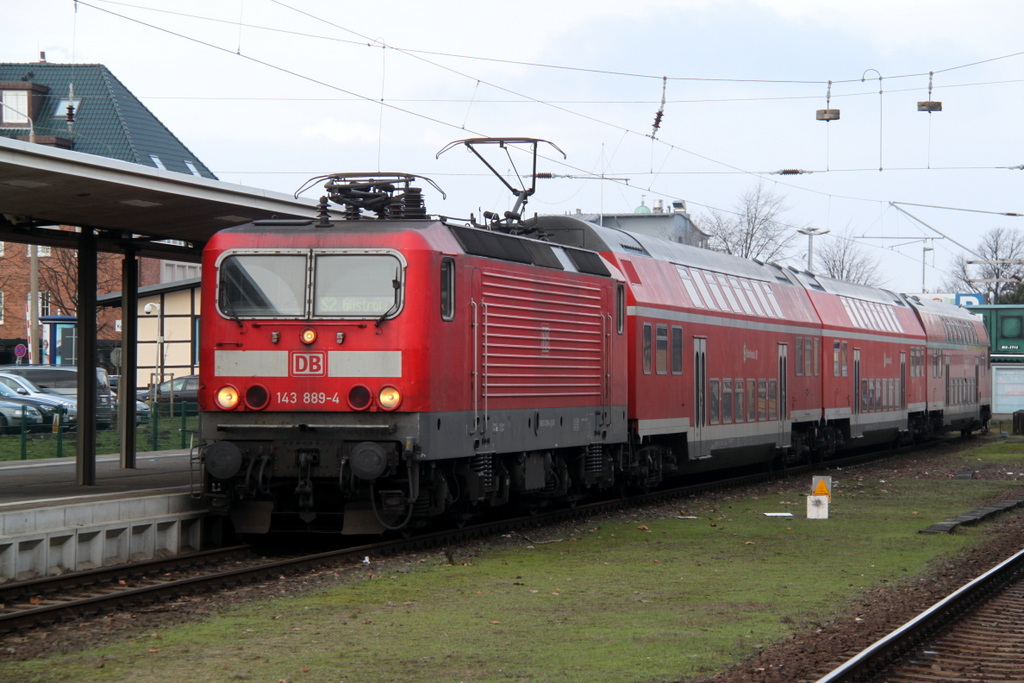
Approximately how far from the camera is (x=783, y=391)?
24.9 meters

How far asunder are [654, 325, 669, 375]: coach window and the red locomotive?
4 centimetres

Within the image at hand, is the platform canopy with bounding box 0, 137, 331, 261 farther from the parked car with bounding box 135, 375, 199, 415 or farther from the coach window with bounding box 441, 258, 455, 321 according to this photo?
the parked car with bounding box 135, 375, 199, 415

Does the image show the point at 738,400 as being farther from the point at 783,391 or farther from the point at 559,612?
the point at 559,612

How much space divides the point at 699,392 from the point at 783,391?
4610 millimetres


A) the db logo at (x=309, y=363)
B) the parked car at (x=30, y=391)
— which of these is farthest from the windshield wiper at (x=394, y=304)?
the parked car at (x=30, y=391)

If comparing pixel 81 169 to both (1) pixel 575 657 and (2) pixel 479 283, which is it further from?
(1) pixel 575 657

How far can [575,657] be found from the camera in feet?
28.1

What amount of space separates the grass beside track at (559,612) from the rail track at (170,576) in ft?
2.05

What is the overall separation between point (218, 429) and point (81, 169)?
296cm

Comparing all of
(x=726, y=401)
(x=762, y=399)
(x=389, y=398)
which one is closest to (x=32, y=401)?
(x=726, y=401)

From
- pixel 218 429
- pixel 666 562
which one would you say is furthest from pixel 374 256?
pixel 666 562

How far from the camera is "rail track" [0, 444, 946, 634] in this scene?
10.1m

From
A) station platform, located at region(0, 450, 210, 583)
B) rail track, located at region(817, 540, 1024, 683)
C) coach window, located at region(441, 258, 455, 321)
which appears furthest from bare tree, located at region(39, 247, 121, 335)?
rail track, located at region(817, 540, 1024, 683)

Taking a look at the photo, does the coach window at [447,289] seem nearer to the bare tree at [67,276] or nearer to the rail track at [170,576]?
the rail track at [170,576]
